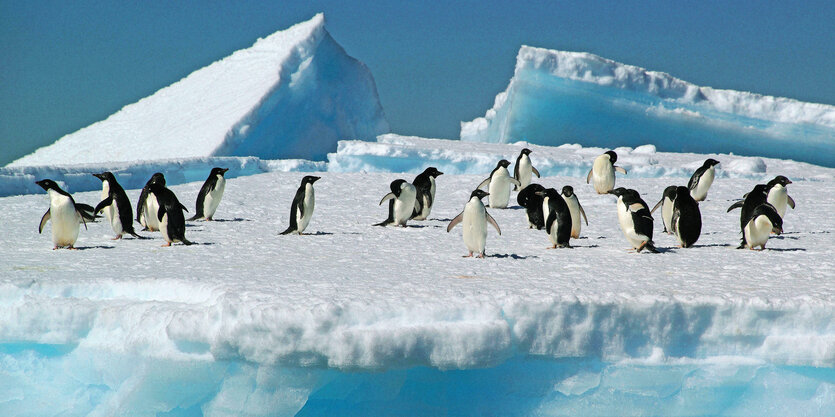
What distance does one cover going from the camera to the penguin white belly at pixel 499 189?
7.38 m

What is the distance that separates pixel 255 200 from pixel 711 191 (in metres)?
5.78

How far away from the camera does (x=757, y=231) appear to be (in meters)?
5.04

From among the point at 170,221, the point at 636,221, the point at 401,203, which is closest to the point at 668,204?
the point at 636,221

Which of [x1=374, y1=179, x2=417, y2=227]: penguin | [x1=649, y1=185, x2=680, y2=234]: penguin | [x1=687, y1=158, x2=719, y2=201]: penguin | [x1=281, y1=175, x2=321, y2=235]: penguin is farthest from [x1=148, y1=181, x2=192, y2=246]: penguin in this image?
[x1=687, y1=158, x2=719, y2=201]: penguin

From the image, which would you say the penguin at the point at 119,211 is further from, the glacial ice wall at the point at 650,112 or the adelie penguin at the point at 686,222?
the glacial ice wall at the point at 650,112

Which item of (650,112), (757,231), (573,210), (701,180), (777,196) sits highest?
(650,112)

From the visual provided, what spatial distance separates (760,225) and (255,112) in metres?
10.2

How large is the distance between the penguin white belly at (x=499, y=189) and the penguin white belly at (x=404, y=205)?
1363mm

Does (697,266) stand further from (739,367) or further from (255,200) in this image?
(255,200)

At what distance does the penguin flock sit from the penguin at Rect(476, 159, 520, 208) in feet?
0.06

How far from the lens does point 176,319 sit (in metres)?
3.12

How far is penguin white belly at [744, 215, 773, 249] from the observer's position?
5008 millimetres

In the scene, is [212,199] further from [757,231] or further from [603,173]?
[757,231]

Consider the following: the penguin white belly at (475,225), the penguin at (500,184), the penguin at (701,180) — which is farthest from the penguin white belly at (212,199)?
the penguin at (701,180)
